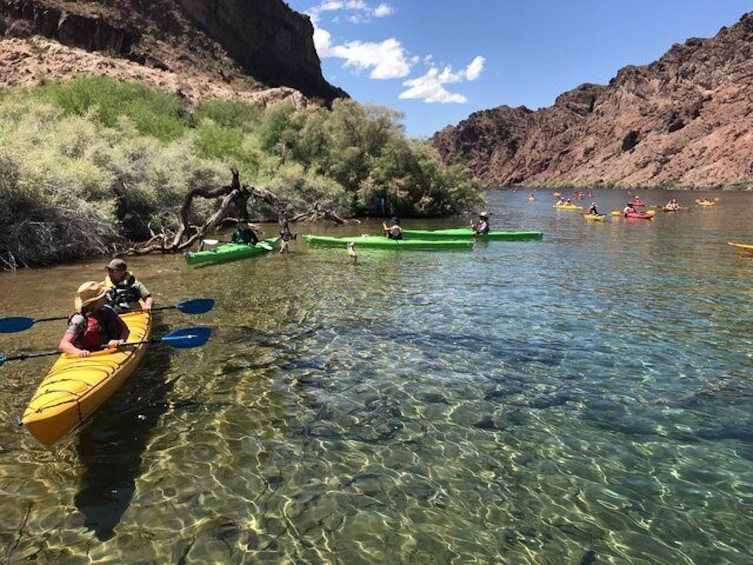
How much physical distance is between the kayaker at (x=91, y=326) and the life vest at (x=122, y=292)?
2282mm

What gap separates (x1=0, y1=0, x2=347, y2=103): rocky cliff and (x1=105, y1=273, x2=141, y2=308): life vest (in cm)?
5655

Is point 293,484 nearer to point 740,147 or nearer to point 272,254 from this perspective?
point 272,254

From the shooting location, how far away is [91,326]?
24.9 ft

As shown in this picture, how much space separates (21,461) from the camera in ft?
19.8

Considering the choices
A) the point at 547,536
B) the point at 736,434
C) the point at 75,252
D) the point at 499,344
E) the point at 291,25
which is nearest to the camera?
the point at 547,536

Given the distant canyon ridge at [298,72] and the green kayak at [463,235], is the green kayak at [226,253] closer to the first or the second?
the green kayak at [463,235]

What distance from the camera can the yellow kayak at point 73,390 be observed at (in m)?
5.53

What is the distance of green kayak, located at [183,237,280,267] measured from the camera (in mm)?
17906

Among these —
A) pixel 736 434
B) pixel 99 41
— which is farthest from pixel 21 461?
pixel 99 41

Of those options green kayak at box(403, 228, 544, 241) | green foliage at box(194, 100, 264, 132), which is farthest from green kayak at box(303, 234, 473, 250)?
green foliage at box(194, 100, 264, 132)

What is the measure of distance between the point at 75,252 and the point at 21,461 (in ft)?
49.5

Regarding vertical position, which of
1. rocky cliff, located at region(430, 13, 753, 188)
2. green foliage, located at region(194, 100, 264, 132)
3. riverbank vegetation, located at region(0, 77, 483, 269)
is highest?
rocky cliff, located at region(430, 13, 753, 188)

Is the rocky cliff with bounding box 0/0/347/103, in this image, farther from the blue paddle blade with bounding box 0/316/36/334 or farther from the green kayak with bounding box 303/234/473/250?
the blue paddle blade with bounding box 0/316/36/334

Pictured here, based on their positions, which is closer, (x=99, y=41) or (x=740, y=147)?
(x=99, y=41)
